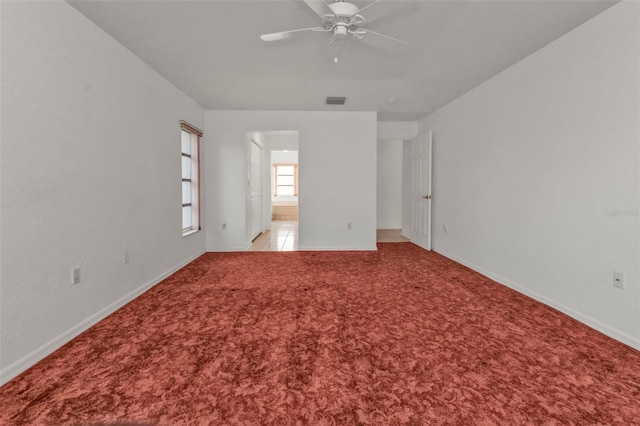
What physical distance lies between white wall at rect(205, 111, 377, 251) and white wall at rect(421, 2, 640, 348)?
1785mm

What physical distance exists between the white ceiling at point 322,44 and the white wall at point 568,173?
27 cm

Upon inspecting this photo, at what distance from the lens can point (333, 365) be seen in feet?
5.69

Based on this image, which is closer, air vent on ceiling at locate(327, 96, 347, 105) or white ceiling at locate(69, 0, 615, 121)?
white ceiling at locate(69, 0, 615, 121)

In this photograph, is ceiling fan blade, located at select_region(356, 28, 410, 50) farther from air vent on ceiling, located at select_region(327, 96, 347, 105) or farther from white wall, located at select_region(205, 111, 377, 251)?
white wall, located at select_region(205, 111, 377, 251)

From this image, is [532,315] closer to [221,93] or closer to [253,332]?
[253,332]

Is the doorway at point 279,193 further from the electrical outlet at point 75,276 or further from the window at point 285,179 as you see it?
the electrical outlet at point 75,276

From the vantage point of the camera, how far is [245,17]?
7.63 ft

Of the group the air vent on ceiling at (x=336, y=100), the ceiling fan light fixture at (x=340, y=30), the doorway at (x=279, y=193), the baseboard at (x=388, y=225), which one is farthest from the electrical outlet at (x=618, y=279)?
the baseboard at (x=388, y=225)

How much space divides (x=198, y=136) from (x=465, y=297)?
4.53 metres

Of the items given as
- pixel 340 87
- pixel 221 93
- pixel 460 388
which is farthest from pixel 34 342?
pixel 340 87

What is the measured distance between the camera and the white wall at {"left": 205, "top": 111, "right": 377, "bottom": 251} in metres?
4.96

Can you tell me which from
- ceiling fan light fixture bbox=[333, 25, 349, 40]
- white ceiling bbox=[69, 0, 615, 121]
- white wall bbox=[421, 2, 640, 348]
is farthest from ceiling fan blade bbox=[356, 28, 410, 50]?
white wall bbox=[421, 2, 640, 348]

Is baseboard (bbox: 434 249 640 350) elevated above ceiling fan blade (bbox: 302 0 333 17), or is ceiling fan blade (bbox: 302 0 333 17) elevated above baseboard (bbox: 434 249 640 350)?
ceiling fan blade (bbox: 302 0 333 17)

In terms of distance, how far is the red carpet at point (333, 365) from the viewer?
136 cm
